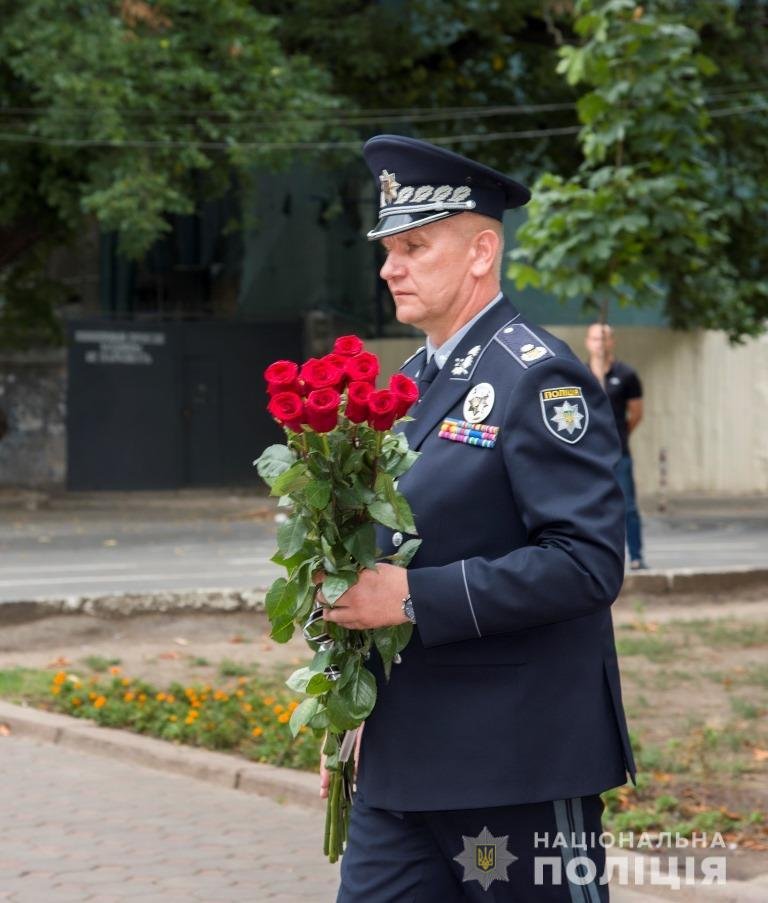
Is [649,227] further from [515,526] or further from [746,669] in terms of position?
[515,526]

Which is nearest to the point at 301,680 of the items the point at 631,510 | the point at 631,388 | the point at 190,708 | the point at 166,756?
the point at 166,756

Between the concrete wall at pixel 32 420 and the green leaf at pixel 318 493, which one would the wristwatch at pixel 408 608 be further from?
the concrete wall at pixel 32 420

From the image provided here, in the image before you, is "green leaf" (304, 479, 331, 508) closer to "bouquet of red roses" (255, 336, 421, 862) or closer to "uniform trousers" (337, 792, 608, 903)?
"bouquet of red roses" (255, 336, 421, 862)

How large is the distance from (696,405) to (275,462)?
1005 inches

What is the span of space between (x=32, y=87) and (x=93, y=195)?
3.14 m

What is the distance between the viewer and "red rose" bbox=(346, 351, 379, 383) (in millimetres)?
2961

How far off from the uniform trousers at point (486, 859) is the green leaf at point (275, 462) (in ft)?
2.23

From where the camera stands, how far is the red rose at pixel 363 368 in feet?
9.71

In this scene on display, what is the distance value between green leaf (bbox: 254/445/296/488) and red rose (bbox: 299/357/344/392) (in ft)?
0.42

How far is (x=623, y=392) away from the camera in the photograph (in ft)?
41.1

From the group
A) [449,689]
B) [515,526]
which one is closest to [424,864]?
[449,689]

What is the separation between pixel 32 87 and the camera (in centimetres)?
2270

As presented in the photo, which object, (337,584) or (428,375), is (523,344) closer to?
(428,375)

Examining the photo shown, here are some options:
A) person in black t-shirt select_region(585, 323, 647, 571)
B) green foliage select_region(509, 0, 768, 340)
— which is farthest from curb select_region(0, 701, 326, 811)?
person in black t-shirt select_region(585, 323, 647, 571)
